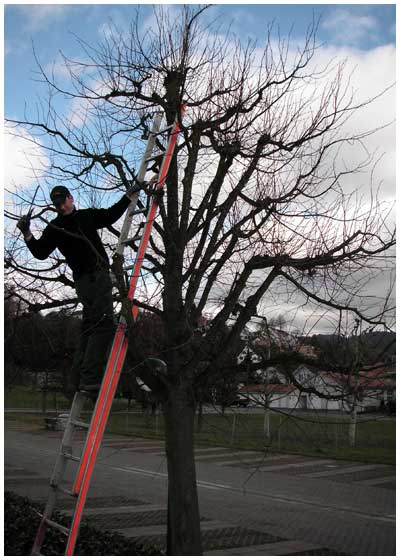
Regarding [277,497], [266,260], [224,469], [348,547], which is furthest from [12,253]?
[224,469]

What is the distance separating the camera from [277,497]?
15.5 meters

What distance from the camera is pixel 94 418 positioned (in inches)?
192

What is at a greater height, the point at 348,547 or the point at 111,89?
the point at 111,89

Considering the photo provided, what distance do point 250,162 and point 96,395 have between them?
9.93 ft

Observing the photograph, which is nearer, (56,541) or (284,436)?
(56,541)

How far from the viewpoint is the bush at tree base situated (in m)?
6.93

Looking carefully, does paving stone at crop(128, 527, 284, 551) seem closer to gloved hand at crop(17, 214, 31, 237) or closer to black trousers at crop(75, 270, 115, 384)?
black trousers at crop(75, 270, 115, 384)

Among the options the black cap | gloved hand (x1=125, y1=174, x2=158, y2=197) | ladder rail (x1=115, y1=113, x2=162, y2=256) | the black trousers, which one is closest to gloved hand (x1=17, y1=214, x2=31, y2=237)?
the black cap

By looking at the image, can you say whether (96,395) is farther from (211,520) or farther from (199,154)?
(211,520)

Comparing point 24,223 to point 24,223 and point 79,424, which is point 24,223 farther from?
point 79,424

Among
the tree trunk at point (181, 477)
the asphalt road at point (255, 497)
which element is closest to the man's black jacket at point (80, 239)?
the tree trunk at point (181, 477)

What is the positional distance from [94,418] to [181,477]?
194cm

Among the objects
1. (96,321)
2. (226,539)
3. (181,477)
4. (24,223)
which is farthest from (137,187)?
(226,539)

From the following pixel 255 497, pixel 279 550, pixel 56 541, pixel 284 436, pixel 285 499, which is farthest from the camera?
pixel 284 436
